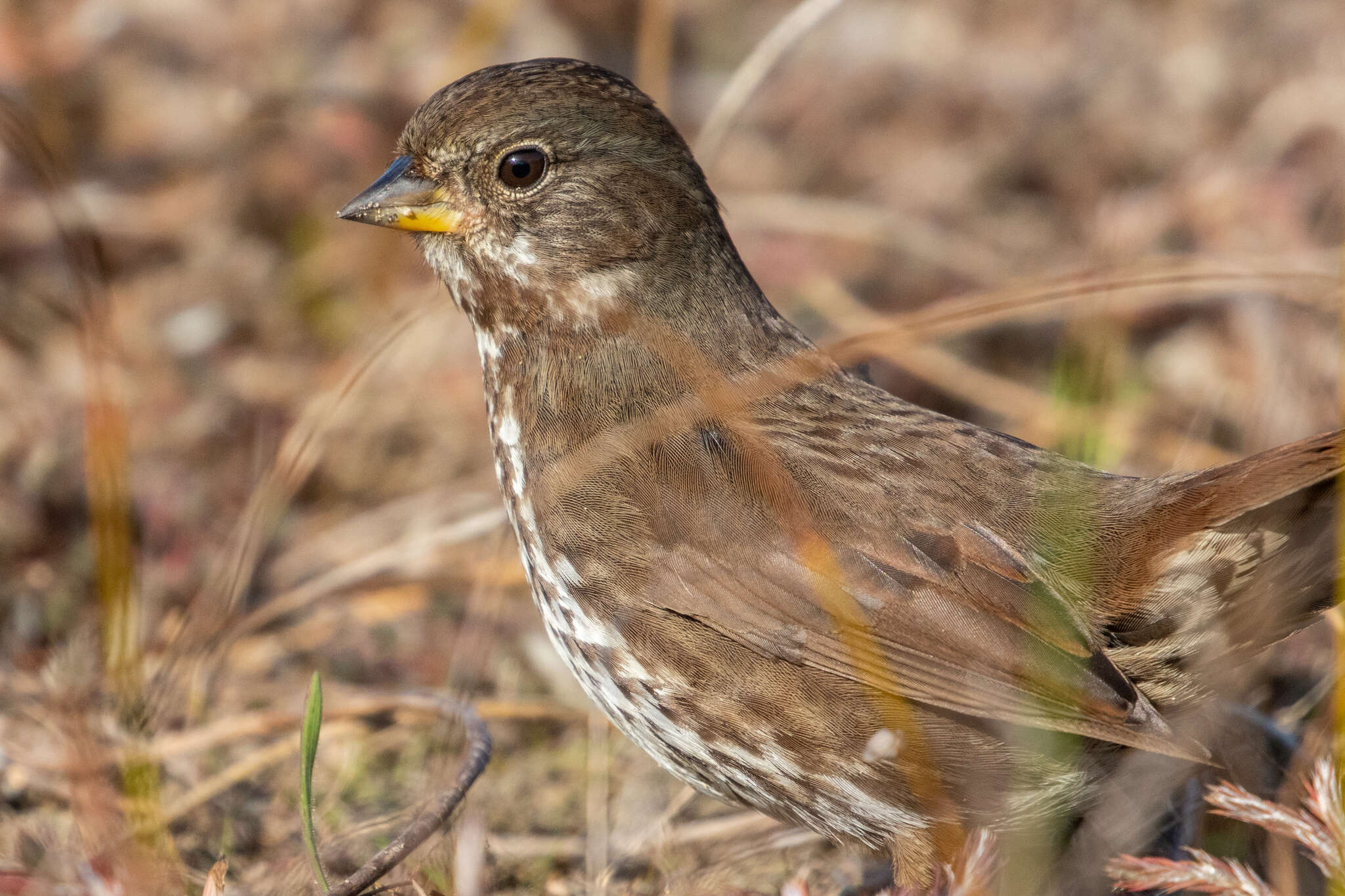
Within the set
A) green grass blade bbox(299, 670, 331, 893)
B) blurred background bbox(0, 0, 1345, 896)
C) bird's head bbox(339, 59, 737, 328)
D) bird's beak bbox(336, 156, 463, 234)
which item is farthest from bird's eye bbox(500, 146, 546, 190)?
green grass blade bbox(299, 670, 331, 893)

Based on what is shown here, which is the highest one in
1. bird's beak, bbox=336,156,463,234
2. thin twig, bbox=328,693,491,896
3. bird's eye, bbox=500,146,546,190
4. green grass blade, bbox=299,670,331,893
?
bird's eye, bbox=500,146,546,190

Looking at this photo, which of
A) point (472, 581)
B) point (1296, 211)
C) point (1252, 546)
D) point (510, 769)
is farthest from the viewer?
point (1296, 211)

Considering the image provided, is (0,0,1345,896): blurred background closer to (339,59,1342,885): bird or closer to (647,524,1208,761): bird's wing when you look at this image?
(339,59,1342,885): bird

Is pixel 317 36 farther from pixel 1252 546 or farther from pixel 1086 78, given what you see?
pixel 1252 546

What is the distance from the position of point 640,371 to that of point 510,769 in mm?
1242

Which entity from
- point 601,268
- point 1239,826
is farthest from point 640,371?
point 1239,826

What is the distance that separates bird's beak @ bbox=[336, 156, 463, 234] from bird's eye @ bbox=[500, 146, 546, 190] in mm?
131

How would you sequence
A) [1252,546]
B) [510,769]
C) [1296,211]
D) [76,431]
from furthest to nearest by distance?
[1296,211] → [76,431] → [510,769] → [1252,546]

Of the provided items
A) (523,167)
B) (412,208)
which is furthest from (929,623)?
(412,208)

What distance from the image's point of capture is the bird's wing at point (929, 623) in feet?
8.21

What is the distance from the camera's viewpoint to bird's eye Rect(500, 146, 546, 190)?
2.99m

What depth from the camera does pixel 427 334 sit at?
511cm

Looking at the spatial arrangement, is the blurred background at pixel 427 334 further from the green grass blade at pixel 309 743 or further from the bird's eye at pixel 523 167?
the bird's eye at pixel 523 167

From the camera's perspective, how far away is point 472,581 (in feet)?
13.8
